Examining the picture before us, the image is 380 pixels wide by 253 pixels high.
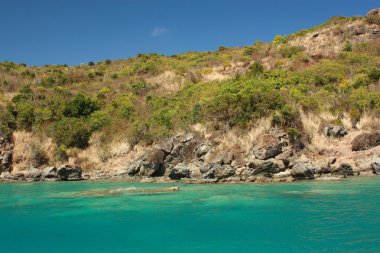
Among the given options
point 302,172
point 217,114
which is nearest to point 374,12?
point 217,114

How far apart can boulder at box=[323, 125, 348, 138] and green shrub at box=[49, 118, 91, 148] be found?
1951 cm

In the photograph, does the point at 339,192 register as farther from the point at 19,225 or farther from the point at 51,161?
the point at 51,161

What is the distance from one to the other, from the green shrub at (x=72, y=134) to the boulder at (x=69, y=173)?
18.8 feet

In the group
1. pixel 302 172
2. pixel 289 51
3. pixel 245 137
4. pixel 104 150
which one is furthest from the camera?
pixel 289 51

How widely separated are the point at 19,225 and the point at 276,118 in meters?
19.6

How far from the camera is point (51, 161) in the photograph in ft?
109

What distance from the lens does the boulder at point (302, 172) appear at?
70.1 feet

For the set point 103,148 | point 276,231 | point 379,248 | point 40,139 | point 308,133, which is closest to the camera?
point 379,248

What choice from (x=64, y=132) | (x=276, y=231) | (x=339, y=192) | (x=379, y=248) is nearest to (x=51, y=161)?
(x=64, y=132)

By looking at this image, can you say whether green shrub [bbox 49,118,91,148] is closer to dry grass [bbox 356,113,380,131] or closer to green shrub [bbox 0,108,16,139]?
green shrub [bbox 0,108,16,139]

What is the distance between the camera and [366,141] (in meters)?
25.2

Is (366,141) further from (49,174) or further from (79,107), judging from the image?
(79,107)

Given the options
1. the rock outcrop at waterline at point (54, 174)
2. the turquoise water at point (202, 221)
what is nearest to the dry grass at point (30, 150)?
the rock outcrop at waterline at point (54, 174)

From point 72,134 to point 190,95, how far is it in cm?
1226
